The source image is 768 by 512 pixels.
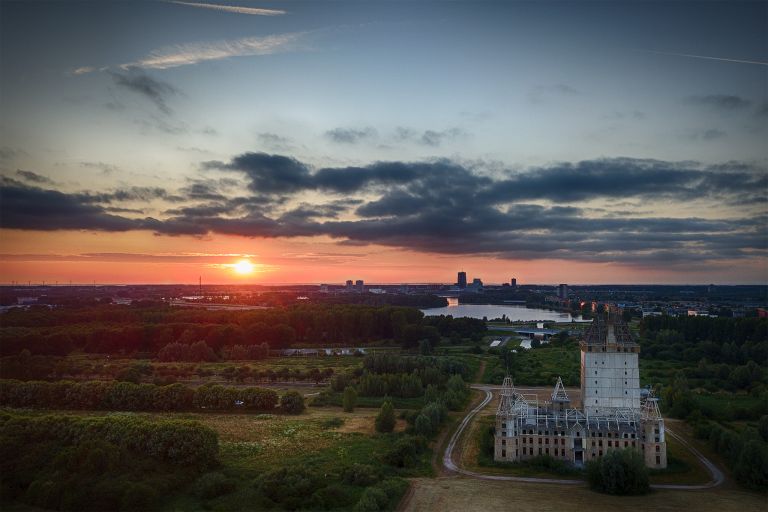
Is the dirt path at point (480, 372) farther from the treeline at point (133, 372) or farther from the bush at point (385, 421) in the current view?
the bush at point (385, 421)

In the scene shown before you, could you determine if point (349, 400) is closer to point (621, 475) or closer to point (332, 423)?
point (332, 423)

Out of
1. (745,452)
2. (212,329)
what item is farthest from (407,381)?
(212,329)

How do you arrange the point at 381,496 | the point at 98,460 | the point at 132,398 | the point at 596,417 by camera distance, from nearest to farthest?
the point at 381,496, the point at 98,460, the point at 596,417, the point at 132,398

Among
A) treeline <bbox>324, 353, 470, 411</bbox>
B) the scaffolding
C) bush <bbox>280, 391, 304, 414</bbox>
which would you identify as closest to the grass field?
bush <bbox>280, 391, 304, 414</bbox>

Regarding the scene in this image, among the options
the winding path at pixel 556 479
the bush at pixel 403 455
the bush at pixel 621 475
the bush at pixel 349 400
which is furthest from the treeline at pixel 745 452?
the bush at pixel 349 400

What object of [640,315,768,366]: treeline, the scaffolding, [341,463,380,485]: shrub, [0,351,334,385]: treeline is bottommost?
[341,463,380,485]: shrub

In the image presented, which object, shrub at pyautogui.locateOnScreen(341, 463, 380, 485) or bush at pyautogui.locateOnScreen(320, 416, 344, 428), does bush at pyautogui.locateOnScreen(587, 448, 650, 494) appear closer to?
shrub at pyautogui.locateOnScreen(341, 463, 380, 485)
